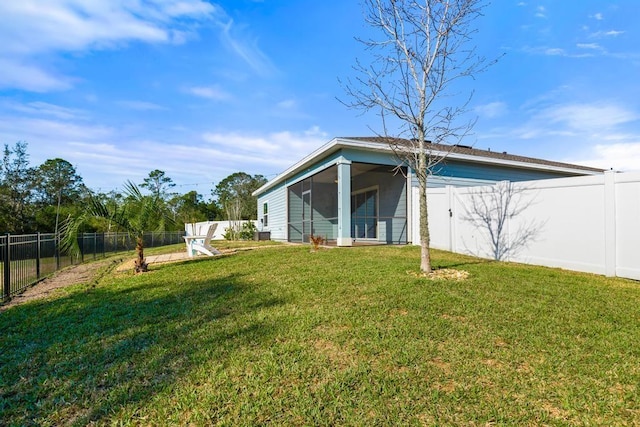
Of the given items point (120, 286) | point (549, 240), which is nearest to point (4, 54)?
point (120, 286)

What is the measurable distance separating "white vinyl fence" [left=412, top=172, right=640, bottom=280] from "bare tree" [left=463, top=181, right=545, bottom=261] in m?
0.02

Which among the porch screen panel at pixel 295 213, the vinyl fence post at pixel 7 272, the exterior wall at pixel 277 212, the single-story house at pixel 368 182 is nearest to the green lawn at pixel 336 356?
the vinyl fence post at pixel 7 272

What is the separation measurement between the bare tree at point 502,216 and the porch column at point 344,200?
12.0 ft

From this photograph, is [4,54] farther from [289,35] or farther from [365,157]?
[365,157]

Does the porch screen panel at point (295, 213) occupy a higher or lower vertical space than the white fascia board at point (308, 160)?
lower

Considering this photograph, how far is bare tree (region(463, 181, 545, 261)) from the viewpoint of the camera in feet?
23.6

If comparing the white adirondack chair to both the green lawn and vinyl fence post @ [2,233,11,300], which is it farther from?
the green lawn

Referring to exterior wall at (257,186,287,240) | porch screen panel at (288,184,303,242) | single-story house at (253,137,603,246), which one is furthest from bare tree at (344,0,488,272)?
exterior wall at (257,186,287,240)

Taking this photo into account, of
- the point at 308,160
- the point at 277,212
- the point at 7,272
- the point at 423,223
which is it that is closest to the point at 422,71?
the point at 423,223

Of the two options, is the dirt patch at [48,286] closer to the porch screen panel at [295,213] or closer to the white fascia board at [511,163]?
the porch screen panel at [295,213]

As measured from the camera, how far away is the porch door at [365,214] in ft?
46.3

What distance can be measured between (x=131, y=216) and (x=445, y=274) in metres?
7.09

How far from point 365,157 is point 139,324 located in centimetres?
852

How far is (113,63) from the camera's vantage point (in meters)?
8.95
